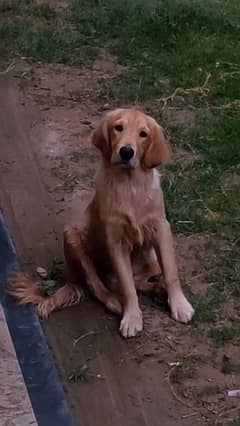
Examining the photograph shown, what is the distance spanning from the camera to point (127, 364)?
4.44 meters

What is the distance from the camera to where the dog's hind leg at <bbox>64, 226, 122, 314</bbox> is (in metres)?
4.79

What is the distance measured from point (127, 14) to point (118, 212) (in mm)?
3938

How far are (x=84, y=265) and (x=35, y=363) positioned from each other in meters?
0.89

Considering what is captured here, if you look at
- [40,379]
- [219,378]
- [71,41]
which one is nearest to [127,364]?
[219,378]

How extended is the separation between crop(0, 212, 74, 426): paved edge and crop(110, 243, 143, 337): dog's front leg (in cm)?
41

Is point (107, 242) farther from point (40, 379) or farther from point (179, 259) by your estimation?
point (40, 379)

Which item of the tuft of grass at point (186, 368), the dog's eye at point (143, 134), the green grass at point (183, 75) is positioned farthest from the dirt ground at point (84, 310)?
the dog's eye at point (143, 134)

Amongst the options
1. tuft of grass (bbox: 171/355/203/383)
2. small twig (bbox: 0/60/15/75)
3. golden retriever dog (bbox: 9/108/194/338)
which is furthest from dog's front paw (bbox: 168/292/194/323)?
small twig (bbox: 0/60/15/75)

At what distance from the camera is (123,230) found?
4.64 meters

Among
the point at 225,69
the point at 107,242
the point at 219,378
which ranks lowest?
the point at 225,69

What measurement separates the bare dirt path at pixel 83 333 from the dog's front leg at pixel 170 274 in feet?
0.24

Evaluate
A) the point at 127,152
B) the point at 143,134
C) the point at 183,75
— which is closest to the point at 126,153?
the point at 127,152

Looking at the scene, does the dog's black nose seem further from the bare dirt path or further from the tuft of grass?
the tuft of grass

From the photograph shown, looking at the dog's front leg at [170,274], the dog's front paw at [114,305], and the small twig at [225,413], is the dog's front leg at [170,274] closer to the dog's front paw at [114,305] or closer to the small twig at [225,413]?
the dog's front paw at [114,305]
